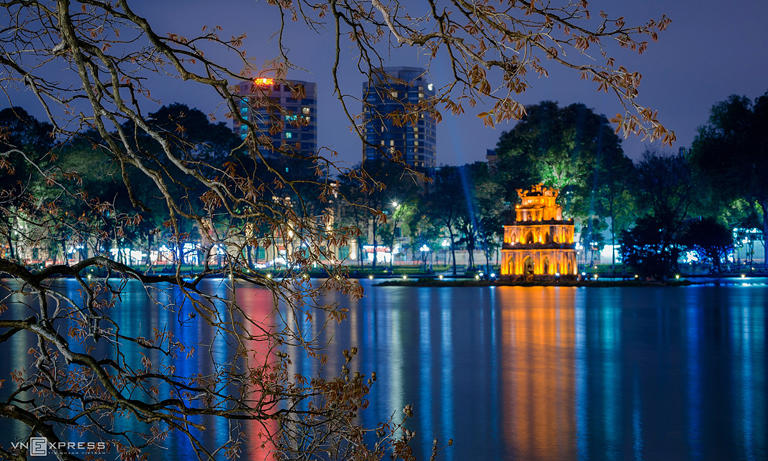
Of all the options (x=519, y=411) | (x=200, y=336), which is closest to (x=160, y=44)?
(x=519, y=411)

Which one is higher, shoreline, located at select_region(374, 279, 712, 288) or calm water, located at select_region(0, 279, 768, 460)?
shoreline, located at select_region(374, 279, 712, 288)

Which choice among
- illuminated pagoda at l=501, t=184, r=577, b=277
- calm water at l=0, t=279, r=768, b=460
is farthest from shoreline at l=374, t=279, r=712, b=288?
calm water at l=0, t=279, r=768, b=460

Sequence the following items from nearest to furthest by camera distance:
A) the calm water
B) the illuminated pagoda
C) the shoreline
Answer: the calm water, the shoreline, the illuminated pagoda

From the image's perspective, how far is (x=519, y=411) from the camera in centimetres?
1412

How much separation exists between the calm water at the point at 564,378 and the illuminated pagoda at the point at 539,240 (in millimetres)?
23989

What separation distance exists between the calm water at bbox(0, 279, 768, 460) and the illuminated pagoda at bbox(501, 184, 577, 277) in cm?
2399

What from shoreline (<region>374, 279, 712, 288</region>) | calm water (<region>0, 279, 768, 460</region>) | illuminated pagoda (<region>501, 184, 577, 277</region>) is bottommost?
calm water (<region>0, 279, 768, 460</region>)

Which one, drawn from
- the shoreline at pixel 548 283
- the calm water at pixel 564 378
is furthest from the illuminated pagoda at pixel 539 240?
the calm water at pixel 564 378

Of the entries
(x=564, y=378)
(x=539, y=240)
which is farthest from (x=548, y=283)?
(x=564, y=378)

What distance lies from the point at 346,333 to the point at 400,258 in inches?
4150

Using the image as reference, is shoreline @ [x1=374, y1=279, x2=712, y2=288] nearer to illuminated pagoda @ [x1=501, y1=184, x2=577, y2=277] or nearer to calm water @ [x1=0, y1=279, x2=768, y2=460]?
illuminated pagoda @ [x1=501, y1=184, x2=577, y2=277]

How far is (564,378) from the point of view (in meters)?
17.3

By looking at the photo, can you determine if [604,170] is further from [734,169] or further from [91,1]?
[91,1]

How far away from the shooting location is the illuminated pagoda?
59188 millimetres
